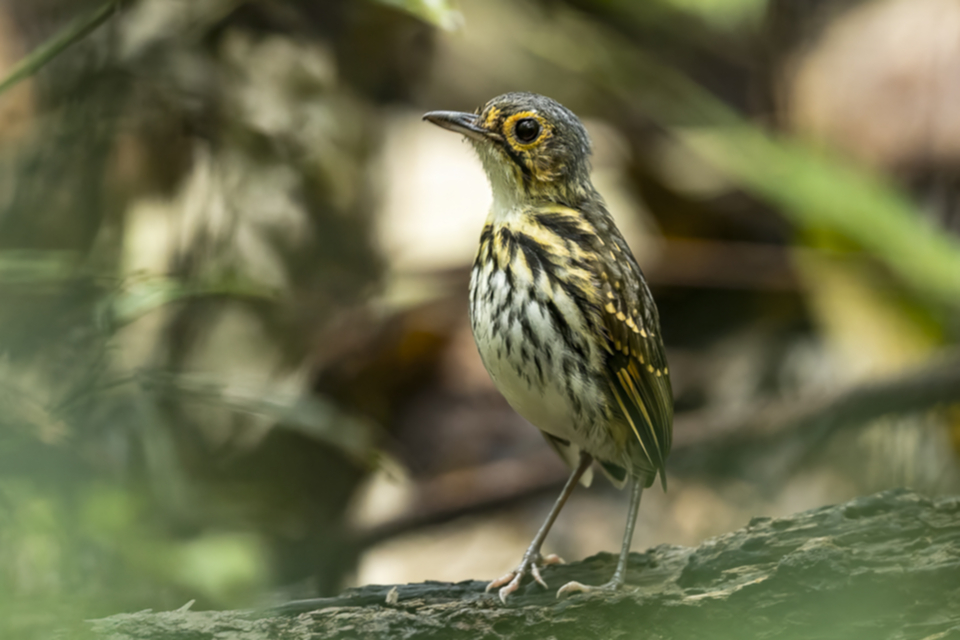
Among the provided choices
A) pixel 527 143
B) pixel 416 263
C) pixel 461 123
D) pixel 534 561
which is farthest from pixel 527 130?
pixel 416 263

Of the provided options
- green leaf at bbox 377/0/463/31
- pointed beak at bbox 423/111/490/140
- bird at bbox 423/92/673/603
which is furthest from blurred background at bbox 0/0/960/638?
bird at bbox 423/92/673/603

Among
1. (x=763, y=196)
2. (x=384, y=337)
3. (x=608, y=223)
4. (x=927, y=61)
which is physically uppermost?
(x=927, y=61)

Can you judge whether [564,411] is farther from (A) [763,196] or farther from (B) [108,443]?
(A) [763,196]

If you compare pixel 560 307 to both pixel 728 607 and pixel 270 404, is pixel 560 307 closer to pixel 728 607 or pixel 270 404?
pixel 728 607

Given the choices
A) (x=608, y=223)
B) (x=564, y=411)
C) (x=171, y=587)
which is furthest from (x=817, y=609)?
(x=171, y=587)

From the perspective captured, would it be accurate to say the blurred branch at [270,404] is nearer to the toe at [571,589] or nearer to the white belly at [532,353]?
the white belly at [532,353]

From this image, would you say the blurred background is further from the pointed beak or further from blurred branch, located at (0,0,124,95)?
blurred branch, located at (0,0,124,95)
